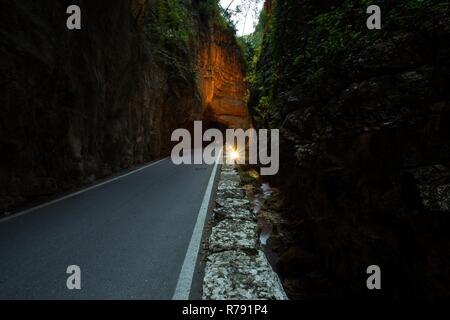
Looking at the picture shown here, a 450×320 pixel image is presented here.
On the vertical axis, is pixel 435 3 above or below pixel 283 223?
above

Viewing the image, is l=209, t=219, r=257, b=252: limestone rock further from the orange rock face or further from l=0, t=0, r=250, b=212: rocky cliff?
the orange rock face

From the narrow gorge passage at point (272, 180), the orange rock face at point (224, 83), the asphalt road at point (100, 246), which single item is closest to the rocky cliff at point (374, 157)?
the narrow gorge passage at point (272, 180)

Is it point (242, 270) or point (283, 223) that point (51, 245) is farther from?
point (283, 223)

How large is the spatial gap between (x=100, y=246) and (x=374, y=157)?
4579 millimetres

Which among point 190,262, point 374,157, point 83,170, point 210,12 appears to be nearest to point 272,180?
point 374,157

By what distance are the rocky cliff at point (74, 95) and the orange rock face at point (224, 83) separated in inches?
682

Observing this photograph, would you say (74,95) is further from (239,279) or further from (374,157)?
(374,157)

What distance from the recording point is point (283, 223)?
21.4 ft

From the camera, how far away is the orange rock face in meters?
36.6

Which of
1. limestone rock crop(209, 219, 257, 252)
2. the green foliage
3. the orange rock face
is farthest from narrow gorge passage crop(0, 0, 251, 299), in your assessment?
the orange rock face

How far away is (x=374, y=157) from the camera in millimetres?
3814
